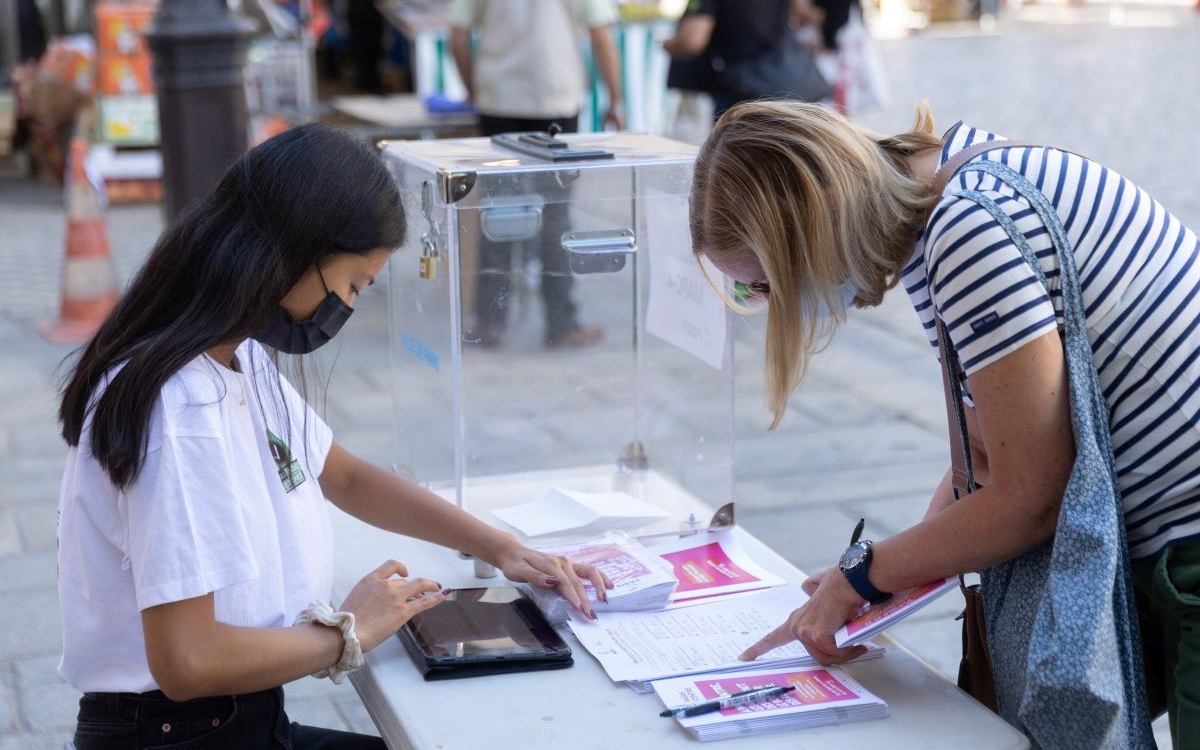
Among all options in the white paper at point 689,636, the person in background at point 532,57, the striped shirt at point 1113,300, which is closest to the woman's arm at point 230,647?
the white paper at point 689,636

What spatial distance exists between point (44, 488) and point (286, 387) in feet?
8.53

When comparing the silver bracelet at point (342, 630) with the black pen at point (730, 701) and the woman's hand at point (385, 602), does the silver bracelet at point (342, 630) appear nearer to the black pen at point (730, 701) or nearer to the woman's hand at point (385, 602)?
the woman's hand at point (385, 602)

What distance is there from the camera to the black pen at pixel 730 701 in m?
1.55

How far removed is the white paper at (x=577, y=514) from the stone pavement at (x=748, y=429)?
1.39 ft

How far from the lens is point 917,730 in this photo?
1.54 meters

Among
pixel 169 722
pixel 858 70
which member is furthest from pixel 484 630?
pixel 858 70

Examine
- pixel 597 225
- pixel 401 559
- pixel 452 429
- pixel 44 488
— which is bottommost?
pixel 44 488

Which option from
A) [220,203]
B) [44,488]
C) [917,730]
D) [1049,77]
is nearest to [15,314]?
[44,488]

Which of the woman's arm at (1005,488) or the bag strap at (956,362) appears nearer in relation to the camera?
the woman's arm at (1005,488)

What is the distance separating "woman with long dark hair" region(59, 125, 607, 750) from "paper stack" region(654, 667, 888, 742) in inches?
13.9

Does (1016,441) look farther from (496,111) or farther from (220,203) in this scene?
(496,111)

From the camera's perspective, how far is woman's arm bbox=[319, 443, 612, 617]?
1.95 metres

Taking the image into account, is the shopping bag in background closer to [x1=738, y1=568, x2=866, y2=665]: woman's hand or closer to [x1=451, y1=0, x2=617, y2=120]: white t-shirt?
[x1=451, y1=0, x2=617, y2=120]: white t-shirt

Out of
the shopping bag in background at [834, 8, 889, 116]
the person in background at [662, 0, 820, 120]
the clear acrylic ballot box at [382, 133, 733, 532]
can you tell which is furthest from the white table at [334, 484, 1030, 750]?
the shopping bag in background at [834, 8, 889, 116]
